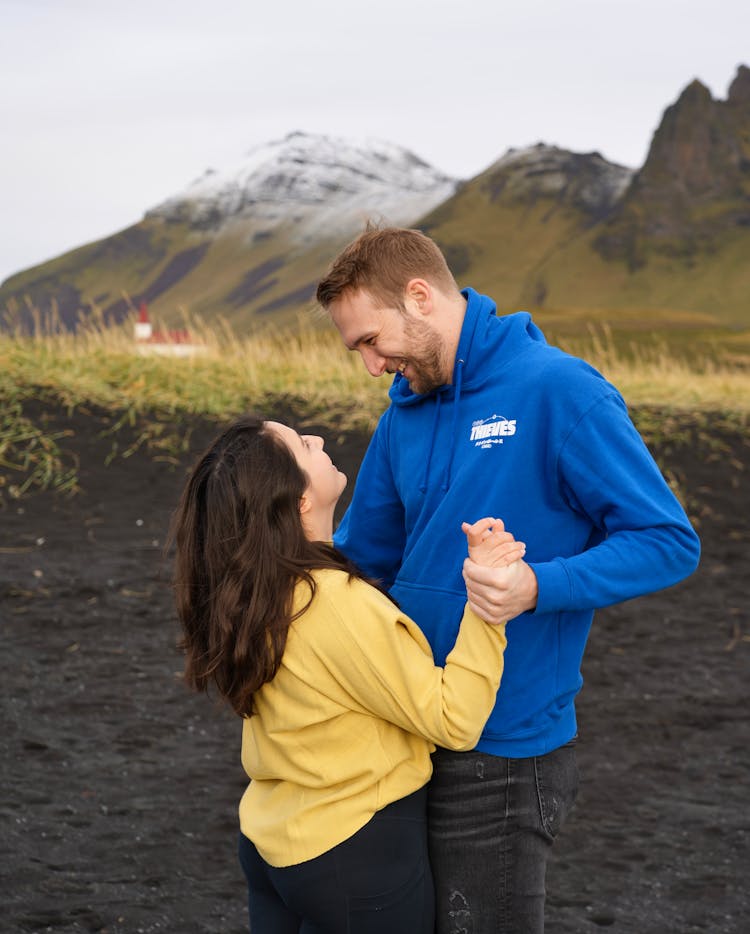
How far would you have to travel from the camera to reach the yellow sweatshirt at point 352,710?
1927mm

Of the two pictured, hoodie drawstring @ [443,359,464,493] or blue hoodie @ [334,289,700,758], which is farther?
hoodie drawstring @ [443,359,464,493]

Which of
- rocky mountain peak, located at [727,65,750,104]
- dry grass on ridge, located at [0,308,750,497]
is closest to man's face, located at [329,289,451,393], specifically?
dry grass on ridge, located at [0,308,750,497]

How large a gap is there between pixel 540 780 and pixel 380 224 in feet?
3.87

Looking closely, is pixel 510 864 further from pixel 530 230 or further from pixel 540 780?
pixel 530 230

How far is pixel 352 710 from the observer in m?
2.01

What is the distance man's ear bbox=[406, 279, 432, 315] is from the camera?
2217 mm

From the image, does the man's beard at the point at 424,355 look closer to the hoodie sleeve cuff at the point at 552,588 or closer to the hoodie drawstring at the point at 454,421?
the hoodie drawstring at the point at 454,421

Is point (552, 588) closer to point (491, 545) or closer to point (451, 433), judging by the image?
point (491, 545)

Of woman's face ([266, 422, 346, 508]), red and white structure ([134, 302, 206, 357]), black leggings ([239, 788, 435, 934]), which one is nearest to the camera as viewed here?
black leggings ([239, 788, 435, 934])

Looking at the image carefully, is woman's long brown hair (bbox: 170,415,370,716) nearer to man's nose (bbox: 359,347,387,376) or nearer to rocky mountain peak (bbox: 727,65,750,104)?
man's nose (bbox: 359,347,387,376)

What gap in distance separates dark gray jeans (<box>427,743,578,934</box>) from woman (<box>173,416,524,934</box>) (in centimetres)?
4

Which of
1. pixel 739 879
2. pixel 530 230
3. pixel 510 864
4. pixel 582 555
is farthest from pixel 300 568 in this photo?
pixel 530 230

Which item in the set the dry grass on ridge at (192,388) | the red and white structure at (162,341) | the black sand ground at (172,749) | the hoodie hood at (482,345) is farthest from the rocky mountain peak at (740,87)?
the hoodie hood at (482,345)

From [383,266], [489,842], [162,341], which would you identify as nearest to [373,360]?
[383,266]
